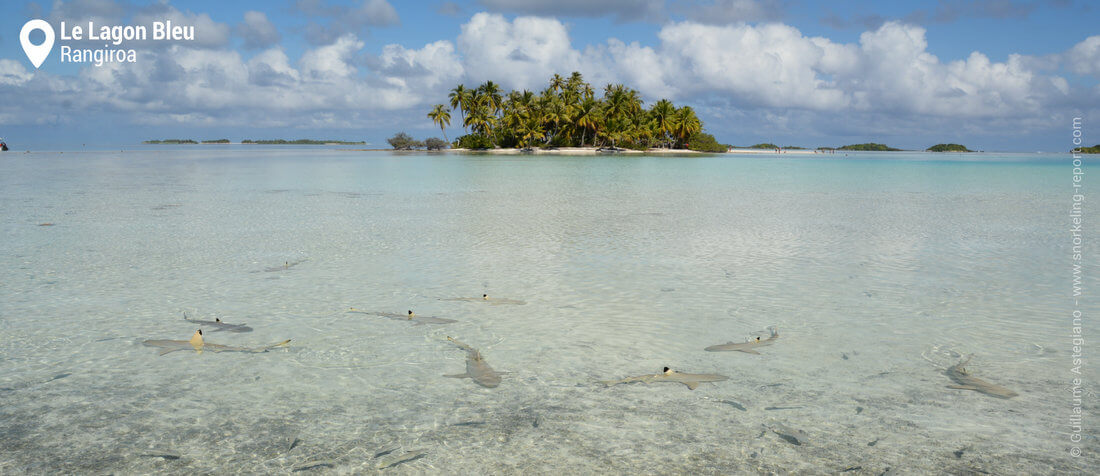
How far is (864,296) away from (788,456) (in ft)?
14.3

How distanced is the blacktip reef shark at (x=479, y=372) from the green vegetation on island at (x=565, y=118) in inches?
3023

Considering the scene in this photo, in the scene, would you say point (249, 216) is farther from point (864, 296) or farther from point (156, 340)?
point (864, 296)

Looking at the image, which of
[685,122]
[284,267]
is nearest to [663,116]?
[685,122]

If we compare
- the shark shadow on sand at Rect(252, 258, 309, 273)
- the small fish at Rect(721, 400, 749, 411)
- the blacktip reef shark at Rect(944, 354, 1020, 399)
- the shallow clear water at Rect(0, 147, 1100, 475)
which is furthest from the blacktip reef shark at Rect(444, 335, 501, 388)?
the shark shadow on sand at Rect(252, 258, 309, 273)

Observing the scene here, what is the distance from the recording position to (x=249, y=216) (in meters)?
14.6

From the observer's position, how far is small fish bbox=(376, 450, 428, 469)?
3.45 meters

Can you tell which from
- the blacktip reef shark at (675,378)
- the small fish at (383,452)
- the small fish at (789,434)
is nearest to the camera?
the small fish at (383,452)

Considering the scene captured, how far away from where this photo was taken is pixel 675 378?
4.73 meters

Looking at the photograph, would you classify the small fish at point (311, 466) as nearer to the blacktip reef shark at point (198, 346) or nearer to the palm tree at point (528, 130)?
the blacktip reef shark at point (198, 346)

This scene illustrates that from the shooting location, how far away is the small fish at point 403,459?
3.45m

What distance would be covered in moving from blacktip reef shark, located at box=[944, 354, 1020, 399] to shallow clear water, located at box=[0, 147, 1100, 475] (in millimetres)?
87

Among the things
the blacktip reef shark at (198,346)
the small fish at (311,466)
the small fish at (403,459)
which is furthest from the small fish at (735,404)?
the blacktip reef shark at (198,346)

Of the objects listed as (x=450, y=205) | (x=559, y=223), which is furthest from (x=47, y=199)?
(x=559, y=223)

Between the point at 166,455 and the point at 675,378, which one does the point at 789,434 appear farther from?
the point at 166,455
